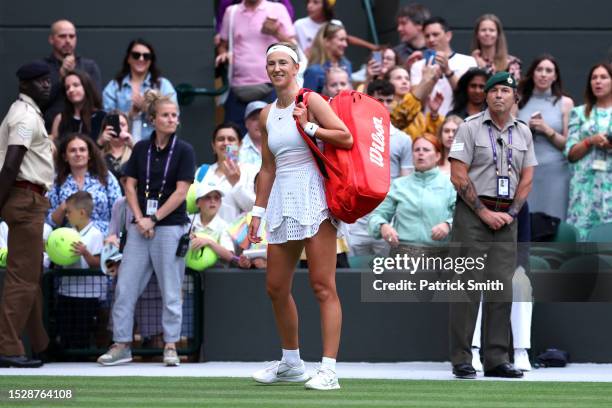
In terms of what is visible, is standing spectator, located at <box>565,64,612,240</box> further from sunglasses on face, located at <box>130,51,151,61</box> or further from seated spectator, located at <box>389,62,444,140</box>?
sunglasses on face, located at <box>130,51,151,61</box>

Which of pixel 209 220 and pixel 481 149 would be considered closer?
pixel 481 149

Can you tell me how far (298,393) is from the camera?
905 centimetres

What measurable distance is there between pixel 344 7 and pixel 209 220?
Result: 6304 millimetres

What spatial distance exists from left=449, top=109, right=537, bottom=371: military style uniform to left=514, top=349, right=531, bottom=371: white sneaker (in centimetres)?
49

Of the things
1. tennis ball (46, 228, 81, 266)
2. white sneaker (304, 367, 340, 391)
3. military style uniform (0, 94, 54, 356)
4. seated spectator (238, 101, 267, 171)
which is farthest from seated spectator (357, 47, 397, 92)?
white sneaker (304, 367, 340, 391)

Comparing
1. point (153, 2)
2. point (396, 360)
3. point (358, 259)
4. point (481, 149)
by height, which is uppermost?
point (153, 2)

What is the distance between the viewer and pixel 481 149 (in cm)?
1090

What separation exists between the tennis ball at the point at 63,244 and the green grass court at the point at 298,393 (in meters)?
1.85

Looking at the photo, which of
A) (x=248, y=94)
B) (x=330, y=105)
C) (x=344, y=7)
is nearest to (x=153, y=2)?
(x=248, y=94)

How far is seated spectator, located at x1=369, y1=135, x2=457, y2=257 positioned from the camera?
12219 mm

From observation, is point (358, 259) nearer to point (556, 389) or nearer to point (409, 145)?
point (409, 145)

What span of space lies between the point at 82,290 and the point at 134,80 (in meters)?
3.12

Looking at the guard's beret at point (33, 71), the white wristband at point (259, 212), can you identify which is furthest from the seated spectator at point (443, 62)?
the white wristband at point (259, 212)

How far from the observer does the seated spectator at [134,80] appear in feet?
47.5
